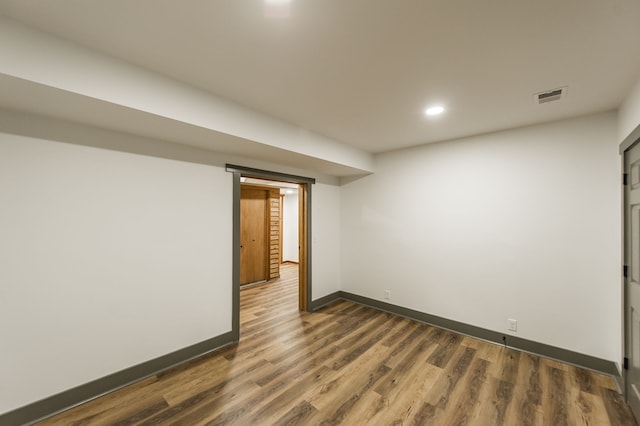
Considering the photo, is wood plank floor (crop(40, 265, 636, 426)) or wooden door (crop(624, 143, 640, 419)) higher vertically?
wooden door (crop(624, 143, 640, 419))

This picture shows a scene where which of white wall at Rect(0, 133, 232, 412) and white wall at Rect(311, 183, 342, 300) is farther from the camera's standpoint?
white wall at Rect(311, 183, 342, 300)

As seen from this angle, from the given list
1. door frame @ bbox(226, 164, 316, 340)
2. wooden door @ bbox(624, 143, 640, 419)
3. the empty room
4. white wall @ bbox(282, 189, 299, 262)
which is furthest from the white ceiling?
white wall @ bbox(282, 189, 299, 262)

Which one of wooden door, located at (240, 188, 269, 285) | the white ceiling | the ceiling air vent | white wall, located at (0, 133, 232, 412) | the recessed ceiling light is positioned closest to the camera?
the white ceiling

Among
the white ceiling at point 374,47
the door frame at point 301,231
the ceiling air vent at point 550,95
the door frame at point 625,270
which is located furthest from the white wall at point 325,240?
the door frame at point 625,270

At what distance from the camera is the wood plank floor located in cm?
194

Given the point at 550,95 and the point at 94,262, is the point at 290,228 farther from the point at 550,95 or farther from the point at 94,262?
the point at 550,95

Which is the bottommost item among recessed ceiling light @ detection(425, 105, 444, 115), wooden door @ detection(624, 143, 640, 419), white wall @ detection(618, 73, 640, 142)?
wooden door @ detection(624, 143, 640, 419)

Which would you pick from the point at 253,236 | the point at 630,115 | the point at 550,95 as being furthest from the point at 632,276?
→ the point at 253,236

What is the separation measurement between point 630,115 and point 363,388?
3109 mm

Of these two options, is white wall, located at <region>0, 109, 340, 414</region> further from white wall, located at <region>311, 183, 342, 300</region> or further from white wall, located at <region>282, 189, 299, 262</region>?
white wall, located at <region>282, 189, 299, 262</region>

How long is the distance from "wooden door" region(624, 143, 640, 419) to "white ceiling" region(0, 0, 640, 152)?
67cm

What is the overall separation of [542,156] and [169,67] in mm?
3633

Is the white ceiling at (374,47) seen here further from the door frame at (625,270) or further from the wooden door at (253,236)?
the wooden door at (253,236)

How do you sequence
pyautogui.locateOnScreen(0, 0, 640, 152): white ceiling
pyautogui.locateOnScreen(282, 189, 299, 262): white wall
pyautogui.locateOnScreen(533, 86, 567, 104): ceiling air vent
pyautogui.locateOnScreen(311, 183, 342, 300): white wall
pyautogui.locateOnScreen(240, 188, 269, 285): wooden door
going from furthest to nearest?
pyautogui.locateOnScreen(282, 189, 299, 262): white wall
pyautogui.locateOnScreen(240, 188, 269, 285): wooden door
pyautogui.locateOnScreen(311, 183, 342, 300): white wall
pyautogui.locateOnScreen(533, 86, 567, 104): ceiling air vent
pyautogui.locateOnScreen(0, 0, 640, 152): white ceiling
